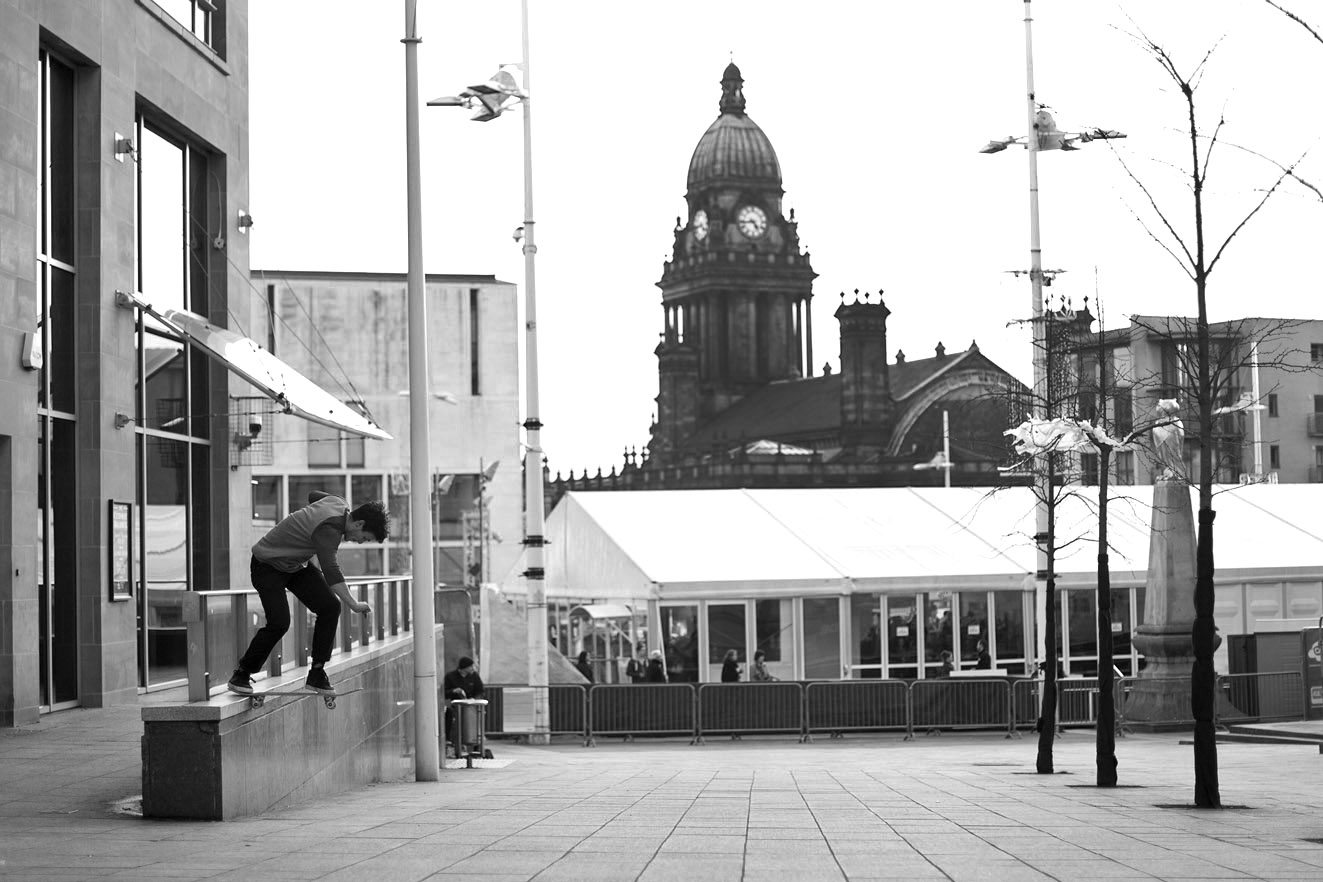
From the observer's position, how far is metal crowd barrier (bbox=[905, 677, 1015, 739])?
3109cm

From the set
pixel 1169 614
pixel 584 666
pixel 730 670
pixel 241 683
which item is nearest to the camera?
pixel 241 683

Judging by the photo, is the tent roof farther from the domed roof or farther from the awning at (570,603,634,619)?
the domed roof

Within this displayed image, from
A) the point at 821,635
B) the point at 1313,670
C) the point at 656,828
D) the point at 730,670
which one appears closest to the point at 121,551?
the point at 656,828

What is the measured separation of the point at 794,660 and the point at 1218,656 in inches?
372

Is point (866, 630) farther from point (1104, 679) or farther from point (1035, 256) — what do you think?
point (1104, 679)

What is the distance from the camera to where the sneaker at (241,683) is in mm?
11828

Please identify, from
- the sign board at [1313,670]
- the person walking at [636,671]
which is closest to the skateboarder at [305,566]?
the sign board at [1313,670]

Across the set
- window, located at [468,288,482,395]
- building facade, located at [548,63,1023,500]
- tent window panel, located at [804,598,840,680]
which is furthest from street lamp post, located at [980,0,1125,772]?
building facade, located at [548,63,1023,500]

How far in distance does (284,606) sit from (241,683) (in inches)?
29.8

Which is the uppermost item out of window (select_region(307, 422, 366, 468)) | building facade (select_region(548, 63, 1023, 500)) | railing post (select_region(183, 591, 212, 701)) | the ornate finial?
the ornate finial

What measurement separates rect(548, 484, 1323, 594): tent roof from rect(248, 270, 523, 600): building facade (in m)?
35.4

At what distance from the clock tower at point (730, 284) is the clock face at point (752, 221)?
0.08 metres

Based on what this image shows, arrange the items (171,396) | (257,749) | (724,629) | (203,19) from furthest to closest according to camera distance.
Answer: (724,629)
(203,19)
(171,396)
(257,749)

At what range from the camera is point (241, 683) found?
11.9 meters
